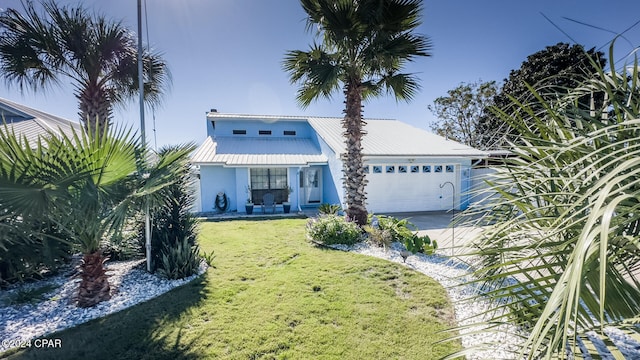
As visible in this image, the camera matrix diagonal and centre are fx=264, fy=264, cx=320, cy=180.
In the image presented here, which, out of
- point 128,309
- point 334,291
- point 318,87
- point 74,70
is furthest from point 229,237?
point 74,70

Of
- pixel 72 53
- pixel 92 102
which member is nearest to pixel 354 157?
pixel 92 102

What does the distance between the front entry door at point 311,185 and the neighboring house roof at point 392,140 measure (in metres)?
2.18

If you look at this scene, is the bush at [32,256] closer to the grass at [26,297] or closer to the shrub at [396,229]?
the grass at [26,297]

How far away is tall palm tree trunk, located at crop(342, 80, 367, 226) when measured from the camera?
30.1ft

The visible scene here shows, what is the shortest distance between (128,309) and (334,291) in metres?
3.89

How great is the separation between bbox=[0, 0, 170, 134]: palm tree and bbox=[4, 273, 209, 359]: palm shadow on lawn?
Answer: 4.50 m

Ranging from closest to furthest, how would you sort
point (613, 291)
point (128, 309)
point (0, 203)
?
point (613, 291)
point (0, 203)
point (128, 309)

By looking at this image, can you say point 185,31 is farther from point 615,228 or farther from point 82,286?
point 615,228

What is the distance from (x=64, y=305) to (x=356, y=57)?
9.49m

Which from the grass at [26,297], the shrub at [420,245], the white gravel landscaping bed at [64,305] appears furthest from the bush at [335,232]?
the grass at [26,297]

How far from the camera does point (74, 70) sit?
767 centimetres

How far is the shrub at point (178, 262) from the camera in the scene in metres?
6.07

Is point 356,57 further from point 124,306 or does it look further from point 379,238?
point 124,306

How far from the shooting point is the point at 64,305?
4.96 metres
